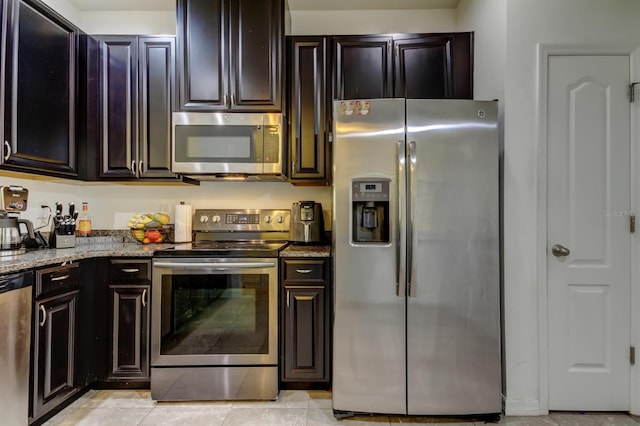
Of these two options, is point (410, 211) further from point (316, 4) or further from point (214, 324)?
point (316, 4)

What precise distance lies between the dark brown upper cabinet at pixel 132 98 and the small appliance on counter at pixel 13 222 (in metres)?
0.48

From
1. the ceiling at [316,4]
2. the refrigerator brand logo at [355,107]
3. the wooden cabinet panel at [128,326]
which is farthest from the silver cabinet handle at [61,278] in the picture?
the ceiling at [316,4]

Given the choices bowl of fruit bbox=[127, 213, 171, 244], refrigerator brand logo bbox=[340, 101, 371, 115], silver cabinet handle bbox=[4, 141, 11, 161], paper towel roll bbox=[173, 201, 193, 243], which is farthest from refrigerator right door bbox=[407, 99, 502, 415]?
silver cabinet handle bbox=[4, 141, 11, 161]

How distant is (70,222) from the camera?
2332 millimetres

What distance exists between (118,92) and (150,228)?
103cm

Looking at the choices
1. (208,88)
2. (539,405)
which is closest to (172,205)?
(208,88)

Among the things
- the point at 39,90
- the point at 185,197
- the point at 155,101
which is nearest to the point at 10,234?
the point at 39,90

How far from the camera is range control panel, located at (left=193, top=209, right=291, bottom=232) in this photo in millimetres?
2693

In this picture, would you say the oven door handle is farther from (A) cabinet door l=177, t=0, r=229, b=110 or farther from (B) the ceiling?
(B) the ceiling

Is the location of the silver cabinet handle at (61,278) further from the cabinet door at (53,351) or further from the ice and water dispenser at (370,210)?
the ice and water dispenser at (370,210)

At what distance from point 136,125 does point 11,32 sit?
78cm

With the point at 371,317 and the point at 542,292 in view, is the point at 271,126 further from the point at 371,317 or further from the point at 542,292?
the point at 542,292

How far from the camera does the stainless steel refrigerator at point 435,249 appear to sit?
186 centimetres

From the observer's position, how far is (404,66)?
7.93 feet
